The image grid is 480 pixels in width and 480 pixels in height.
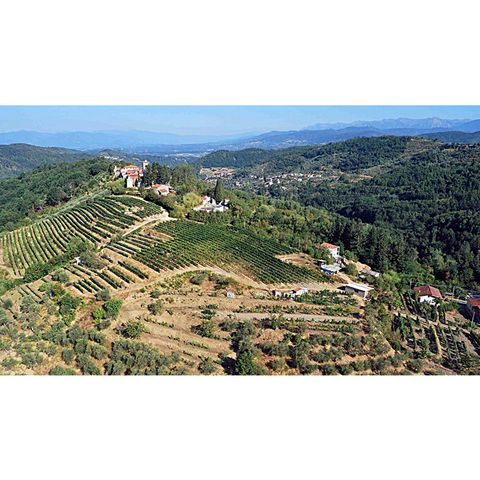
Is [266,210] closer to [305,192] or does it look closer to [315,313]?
[315,313]

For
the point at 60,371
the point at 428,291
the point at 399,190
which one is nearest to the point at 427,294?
the point at 428,291

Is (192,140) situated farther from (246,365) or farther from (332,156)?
(246,365)

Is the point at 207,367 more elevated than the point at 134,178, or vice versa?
the point at 134,178

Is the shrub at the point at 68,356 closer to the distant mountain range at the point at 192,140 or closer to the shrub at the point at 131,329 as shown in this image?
the shrub at the point at 131,329

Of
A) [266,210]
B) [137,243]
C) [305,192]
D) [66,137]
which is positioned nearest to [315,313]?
[137,243]

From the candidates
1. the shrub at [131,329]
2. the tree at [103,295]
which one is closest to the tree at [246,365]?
the shrub at [131,329]

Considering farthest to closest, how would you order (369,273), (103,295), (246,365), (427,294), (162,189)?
(162,189) < (369,273) < (427,294) < (103,295) < (246,365)
